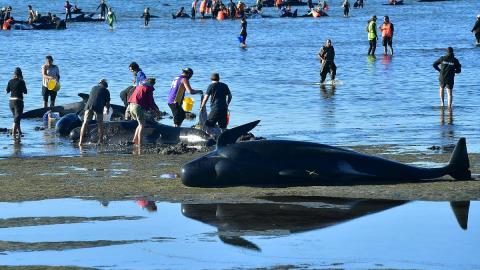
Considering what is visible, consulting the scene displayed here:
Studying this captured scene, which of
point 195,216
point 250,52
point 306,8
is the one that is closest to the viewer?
point 195,216

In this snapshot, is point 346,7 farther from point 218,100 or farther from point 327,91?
point 218,100

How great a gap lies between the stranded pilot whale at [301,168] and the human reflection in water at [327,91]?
19293 mm

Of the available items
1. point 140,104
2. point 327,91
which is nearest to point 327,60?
point 327,91

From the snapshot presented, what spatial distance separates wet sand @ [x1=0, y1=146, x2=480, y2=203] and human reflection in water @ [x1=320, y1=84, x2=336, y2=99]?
15419 mm

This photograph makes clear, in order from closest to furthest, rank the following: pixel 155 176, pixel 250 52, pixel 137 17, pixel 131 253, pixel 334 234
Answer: pixel 131 253
pixel 334 234
pixel 155 176
pixel 250 52
pixel 137 17

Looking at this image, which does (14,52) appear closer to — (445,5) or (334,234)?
(334,234)

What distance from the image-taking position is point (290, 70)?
50719mm

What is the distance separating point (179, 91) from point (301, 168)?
9460 mm

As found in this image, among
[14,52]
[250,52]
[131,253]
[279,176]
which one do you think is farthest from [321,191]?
[14,52]

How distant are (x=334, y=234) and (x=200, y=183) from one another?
434cm

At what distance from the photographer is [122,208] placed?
17219 millimetres

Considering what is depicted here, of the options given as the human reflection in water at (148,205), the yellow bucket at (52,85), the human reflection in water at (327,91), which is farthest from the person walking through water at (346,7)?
the human reflection in water at (148,205)

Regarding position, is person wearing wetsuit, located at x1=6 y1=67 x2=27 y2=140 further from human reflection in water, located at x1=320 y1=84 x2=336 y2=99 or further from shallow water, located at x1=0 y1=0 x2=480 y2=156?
human reflection in water, located at x1=320 y1=84 x2=336 y2=99

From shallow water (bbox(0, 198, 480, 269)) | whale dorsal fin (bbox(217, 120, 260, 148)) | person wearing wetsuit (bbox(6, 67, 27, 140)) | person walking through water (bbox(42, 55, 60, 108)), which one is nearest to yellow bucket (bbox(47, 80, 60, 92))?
person walking through water (bbox(42, 55, 60, 108))
